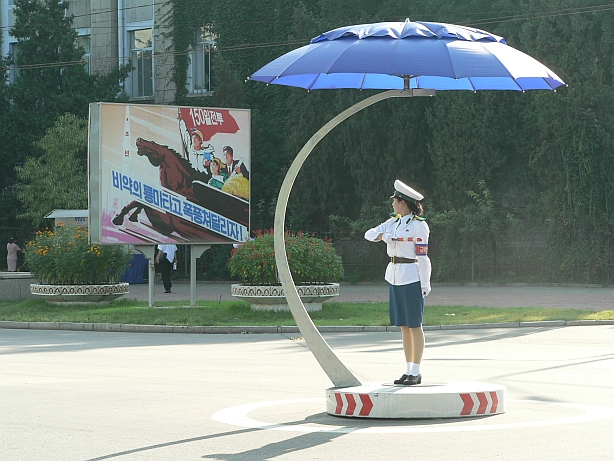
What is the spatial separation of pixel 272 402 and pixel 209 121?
48.1 ft

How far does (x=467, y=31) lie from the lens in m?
9.33

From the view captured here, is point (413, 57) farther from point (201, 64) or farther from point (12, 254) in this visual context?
point (201, 64)

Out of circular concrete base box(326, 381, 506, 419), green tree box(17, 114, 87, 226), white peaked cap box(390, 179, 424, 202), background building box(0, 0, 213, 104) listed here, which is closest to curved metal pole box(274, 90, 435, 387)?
circular concrete base box(326, 381, 506, 419)

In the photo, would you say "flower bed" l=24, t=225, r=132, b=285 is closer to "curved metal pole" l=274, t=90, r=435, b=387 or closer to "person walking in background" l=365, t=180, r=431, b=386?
"curved metal pole" l=274, t=90, r=435, b=387

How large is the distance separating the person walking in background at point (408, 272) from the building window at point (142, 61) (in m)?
36.4

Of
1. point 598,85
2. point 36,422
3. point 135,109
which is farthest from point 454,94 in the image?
point 36,422

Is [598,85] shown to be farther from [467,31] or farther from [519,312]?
[467,31]

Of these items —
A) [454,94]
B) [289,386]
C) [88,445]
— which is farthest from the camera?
[454,94]

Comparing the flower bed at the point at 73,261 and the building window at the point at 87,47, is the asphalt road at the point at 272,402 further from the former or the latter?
the building window at the point at 87,47

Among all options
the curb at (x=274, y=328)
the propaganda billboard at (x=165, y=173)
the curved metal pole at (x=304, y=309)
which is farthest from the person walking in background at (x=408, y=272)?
the propaganda billboard at (x=165, y=173)

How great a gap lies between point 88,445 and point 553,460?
3.31 metres

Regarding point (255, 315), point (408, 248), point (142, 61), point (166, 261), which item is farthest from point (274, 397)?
point (142, 61)

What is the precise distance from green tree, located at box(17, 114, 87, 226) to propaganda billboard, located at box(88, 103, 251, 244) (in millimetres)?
17114

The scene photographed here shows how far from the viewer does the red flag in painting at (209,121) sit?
23734 millimetres
